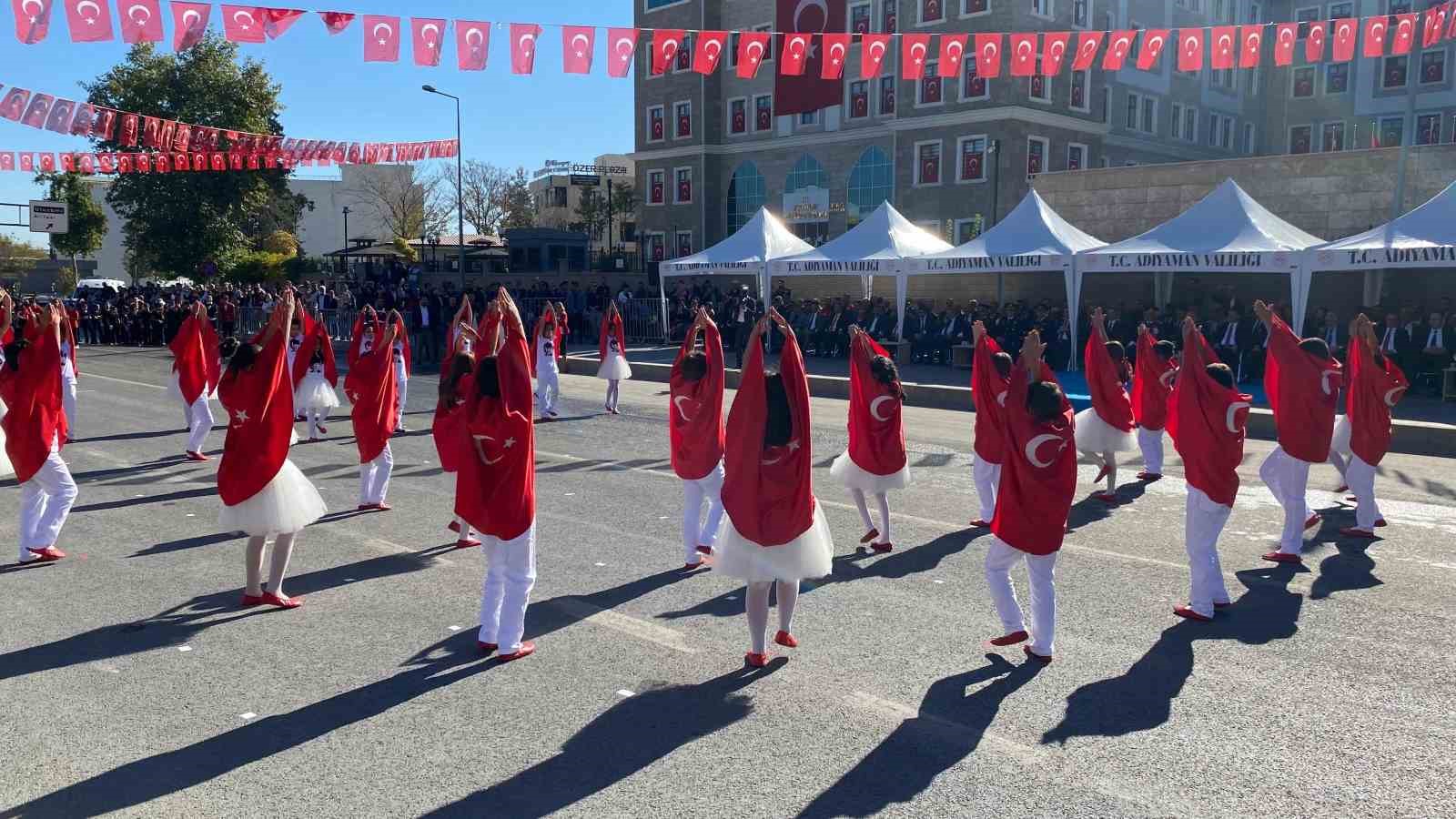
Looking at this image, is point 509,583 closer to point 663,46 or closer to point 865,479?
point 865,479

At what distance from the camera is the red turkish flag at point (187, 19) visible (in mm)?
14039

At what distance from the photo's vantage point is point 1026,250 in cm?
2311

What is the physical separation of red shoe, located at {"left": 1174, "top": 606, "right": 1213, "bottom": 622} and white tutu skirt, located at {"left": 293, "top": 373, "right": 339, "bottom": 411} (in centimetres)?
1062

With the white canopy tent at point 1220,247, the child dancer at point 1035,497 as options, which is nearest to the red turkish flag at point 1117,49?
the white canopy tent at point 1220,247

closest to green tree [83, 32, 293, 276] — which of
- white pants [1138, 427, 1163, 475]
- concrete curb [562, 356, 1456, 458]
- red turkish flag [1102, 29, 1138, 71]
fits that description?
concrete curb [562, 356, 1456, 458]

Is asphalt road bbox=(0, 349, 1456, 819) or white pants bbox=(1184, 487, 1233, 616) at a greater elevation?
white pants bbox=(1184, 487, 1233, 616)

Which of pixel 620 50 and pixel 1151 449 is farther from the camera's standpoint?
pixel 620 50

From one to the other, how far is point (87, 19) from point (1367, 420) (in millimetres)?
14583

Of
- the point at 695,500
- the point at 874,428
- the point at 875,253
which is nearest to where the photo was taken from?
the point at 695,500

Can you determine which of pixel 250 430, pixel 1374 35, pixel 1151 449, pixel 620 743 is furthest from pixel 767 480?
pixel 1374 35

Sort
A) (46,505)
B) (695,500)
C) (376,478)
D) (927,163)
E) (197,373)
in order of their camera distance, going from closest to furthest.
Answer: (695,500), (46,505), (376,478), (197,373), (927,163)

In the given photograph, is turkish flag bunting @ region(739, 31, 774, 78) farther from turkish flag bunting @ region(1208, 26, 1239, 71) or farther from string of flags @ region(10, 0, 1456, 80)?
turkish flag bunting @ region(1208, 26, 1239, 71)

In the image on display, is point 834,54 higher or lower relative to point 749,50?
higher

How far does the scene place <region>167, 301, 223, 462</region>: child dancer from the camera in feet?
43.2
